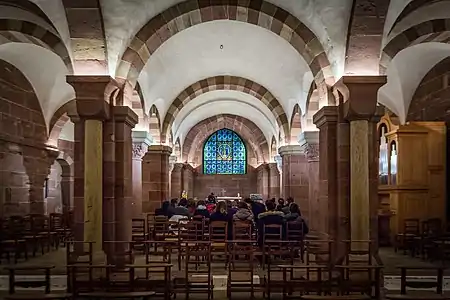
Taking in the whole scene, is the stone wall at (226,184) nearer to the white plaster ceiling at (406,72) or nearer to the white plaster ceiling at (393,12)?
the white plaster ceiling at (406,72)

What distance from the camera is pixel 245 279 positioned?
732cm

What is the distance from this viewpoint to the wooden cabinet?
1291cm

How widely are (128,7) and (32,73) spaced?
5148 millimetres

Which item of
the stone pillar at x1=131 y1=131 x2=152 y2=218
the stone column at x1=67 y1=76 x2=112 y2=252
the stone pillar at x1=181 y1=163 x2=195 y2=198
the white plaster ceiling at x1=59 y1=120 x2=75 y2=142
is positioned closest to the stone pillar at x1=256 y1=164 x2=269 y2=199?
the stone pillar at x1=181 y1=163 x2=195 y2=198

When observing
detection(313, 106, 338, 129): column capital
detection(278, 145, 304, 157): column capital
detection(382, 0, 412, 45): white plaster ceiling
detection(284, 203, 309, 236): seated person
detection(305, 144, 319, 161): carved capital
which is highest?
detection(382, 0, 412, 45): white plaster ceiling

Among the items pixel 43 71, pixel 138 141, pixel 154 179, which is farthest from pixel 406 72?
pixel 43 71

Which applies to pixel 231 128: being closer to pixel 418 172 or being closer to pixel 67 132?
pixel 67 132

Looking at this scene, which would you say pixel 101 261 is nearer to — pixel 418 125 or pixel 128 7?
pixel 128 7

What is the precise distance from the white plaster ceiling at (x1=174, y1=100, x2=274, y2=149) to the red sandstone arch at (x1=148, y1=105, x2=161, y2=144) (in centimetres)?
393

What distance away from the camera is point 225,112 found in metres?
23.9

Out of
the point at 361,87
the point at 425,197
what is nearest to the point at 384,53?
the point at 361,87

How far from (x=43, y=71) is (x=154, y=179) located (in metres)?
4.74

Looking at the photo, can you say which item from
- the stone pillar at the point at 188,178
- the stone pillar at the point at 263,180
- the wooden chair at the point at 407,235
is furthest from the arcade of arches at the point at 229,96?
the stone pillar at the point at 263,180

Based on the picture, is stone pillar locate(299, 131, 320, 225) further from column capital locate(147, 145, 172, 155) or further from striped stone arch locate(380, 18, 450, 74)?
column capital locate(147, 145, 172, 155)
